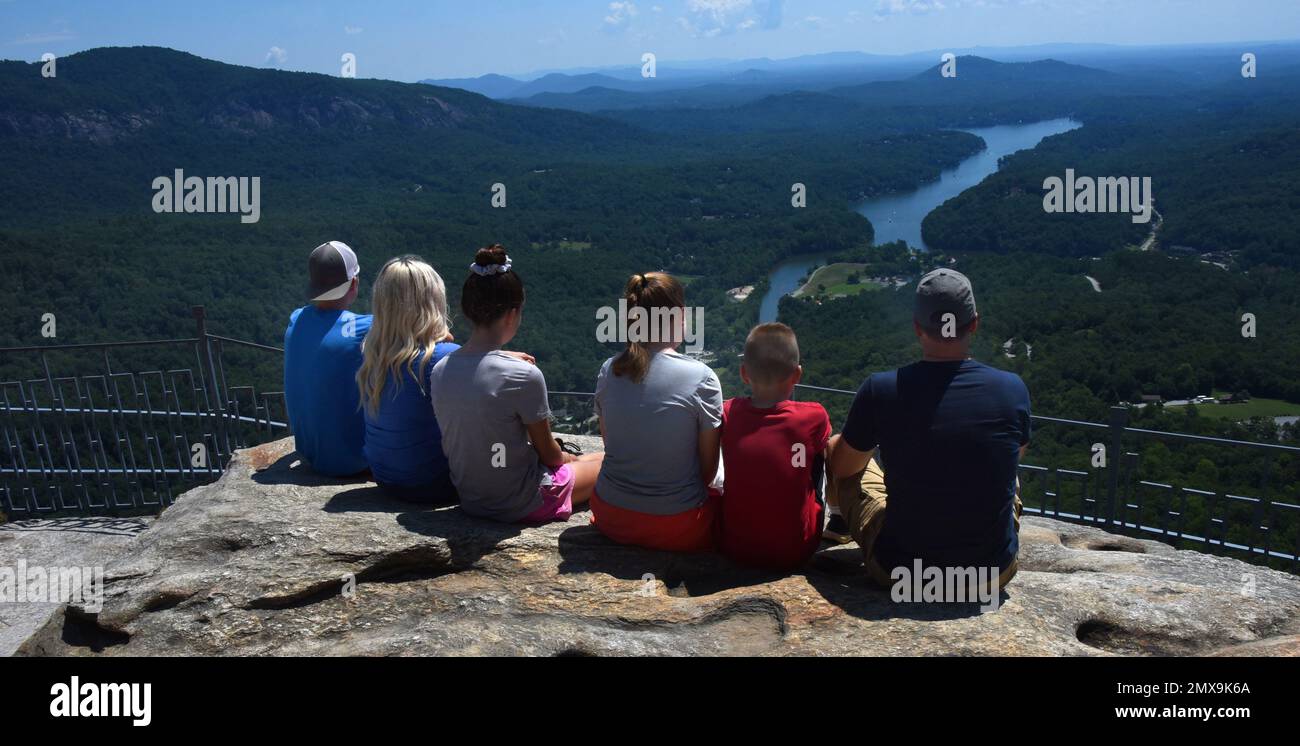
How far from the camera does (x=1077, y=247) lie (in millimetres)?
63344

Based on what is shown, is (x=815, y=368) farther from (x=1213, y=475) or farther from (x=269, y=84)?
(x=269, y=84)

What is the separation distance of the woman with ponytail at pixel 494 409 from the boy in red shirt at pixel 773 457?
856mm

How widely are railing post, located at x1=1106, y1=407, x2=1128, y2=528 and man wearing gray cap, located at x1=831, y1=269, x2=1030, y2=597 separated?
3084 millimetres

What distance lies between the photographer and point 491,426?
12.9 feet

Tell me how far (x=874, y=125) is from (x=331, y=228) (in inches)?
4431

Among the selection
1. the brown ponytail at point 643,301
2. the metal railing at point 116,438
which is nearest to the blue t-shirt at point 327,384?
the brown ponytail at point 643,301

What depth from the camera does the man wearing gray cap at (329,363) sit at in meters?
4.54

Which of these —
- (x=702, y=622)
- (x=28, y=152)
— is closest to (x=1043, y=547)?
(x=702, y=622)

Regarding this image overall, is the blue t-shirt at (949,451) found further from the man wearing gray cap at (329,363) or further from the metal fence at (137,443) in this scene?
the metal fence at (137,443)

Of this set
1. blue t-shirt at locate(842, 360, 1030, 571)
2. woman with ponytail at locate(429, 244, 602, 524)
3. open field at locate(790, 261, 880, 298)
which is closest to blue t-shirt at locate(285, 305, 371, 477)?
woman with ponytail at locate(429, 244, 602, 524)

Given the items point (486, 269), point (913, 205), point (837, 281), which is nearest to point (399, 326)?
point (486, 269)

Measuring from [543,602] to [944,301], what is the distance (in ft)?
6.31

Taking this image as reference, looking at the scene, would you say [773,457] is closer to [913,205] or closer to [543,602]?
[543,602]

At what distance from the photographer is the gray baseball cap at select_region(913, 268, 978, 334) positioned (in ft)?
10.8
